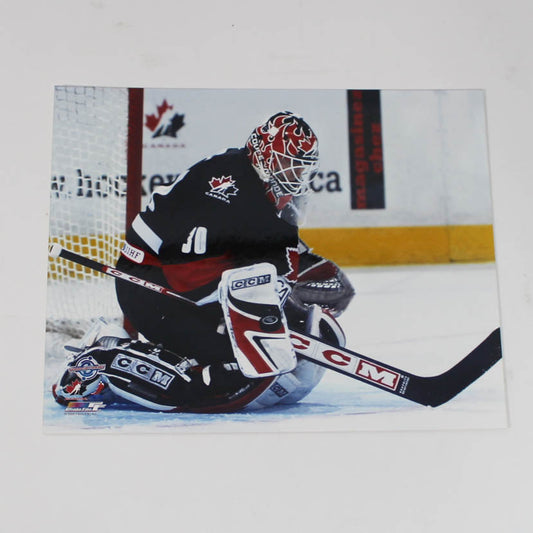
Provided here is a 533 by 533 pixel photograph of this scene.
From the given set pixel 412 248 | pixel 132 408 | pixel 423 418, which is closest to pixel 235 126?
pixel 412 248

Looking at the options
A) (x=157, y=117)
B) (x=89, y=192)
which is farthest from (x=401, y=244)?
(x=89, y=192)

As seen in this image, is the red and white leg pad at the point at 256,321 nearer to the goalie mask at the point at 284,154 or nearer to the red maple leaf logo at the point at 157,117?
the goalie mask at the point at 284,154

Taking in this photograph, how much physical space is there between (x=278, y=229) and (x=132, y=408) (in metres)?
0.72

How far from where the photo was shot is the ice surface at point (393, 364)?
1656 mm

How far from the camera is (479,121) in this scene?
1.87 meters

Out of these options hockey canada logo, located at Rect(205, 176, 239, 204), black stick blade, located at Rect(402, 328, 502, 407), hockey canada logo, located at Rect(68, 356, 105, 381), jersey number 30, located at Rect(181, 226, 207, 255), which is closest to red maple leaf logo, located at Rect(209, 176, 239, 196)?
hockey canada logo, located at Rect(205, 176, 239, 204)

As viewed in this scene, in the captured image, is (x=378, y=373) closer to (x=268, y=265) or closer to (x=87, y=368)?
(x=268, y=265)

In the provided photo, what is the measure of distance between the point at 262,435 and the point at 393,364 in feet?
1.52

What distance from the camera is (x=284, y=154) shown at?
1.76 meters

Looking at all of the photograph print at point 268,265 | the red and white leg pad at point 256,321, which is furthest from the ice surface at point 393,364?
the red and white leg pad at point 256,321

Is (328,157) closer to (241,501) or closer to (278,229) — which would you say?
(278,229)

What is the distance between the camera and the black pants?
1.70m

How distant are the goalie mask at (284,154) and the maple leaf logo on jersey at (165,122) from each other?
0.24 m

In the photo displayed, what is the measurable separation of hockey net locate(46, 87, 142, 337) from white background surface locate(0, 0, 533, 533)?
2.0 inches
